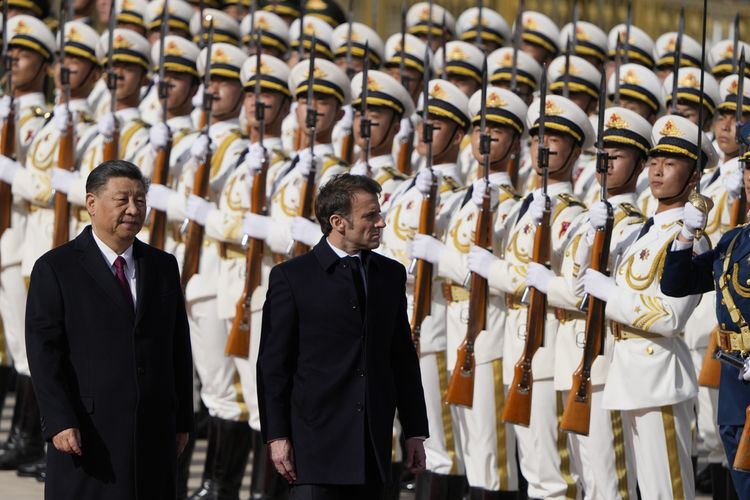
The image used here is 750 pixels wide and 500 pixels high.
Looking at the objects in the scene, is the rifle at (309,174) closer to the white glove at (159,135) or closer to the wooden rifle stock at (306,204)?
the wooden rifle stock at (306,204)

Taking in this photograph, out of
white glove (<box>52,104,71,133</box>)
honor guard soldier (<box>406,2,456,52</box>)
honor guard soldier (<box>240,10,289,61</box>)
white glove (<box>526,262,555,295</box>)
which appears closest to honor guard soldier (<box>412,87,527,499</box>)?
white glove (<box>526,262,555,295</box>)

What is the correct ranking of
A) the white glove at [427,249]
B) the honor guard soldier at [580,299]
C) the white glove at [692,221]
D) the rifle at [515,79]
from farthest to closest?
the rifle at [515,79] → the white glove at [427,249] → the honor guard soldier at [580,299] → the white glove at [692,221]

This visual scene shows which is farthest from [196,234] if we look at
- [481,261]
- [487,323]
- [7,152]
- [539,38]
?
[539,38]

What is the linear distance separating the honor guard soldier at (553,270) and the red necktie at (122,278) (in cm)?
237

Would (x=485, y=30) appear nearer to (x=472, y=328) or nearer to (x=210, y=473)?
(x=210, y=473)

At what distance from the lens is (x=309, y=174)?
32.3 ft

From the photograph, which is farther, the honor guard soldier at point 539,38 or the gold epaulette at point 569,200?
the honor guard soldier at point 539,38

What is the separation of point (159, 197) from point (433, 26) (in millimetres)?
3621

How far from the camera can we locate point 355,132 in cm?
1027

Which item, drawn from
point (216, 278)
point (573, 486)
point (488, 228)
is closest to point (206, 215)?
point (216, 278)

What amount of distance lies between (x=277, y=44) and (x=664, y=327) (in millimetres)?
5307

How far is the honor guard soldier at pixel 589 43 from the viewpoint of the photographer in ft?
41.0

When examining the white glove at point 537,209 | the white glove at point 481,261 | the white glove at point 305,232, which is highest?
the white glove at point 537,209

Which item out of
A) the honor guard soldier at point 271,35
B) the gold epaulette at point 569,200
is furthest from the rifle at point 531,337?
the honor guard soldier at point 271,35
